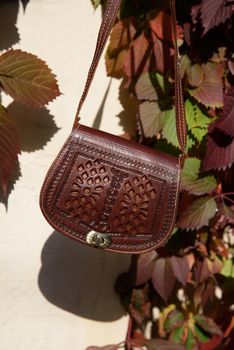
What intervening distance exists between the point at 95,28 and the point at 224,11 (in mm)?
266

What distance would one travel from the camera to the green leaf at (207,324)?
1107 mm

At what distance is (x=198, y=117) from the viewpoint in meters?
0.96

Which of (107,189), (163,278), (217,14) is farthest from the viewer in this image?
(163,278)

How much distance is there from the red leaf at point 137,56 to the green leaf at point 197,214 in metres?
0.31

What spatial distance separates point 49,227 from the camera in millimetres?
974

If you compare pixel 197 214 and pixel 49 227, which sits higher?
pixel 197 214

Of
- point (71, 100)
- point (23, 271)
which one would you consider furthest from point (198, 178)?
point (23, 271)

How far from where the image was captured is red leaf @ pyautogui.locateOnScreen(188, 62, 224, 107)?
3.08ft

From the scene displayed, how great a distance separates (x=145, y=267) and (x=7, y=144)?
433 millimetres

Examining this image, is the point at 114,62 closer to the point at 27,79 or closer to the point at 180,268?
the point at 27,79

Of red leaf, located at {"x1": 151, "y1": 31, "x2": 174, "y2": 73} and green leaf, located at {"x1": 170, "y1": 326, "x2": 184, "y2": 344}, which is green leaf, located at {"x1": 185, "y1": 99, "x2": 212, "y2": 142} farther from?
green leaf, located at {"x1": 170, "y1": 326, "x2": 184, "y2": 344}

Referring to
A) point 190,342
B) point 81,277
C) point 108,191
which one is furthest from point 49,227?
point 190,342

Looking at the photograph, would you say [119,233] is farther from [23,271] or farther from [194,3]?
[194,3]

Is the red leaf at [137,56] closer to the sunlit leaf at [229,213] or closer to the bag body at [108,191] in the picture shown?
the bag body at [108,191]
